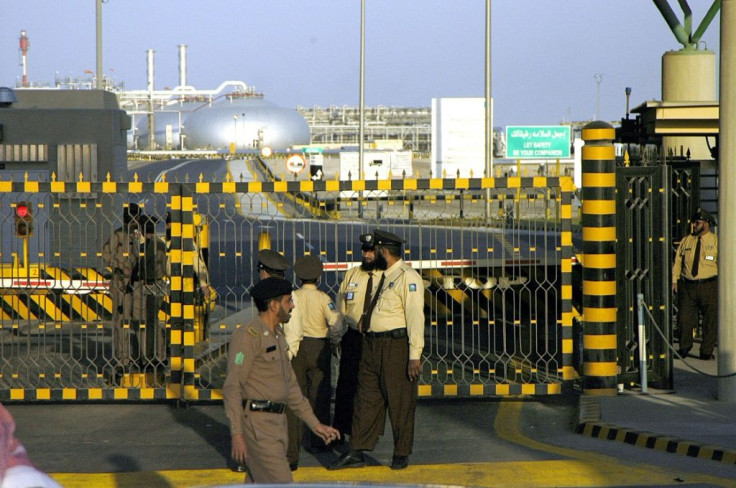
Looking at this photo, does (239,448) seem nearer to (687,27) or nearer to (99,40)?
(687,27)

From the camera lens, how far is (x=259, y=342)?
6.80 m

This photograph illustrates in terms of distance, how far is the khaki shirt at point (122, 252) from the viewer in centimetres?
1245

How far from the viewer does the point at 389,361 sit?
9.09m

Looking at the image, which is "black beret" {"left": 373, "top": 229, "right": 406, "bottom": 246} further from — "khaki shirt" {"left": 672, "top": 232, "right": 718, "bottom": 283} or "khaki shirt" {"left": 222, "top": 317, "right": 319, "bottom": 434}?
"khaki shirt" {"left": 672, "top": 232, "right": 718, "bottom": 283}

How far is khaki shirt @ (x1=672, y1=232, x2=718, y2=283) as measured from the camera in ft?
44.9

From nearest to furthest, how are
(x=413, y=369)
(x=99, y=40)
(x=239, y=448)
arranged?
(x=239, y=448) → (x=413, y=369) → (x=99, y=40)

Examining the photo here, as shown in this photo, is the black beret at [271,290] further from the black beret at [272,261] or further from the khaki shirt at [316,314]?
the khaki shirt at [316,314]

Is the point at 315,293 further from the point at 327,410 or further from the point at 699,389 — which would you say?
the point at 699,389

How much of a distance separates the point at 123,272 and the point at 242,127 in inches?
5634

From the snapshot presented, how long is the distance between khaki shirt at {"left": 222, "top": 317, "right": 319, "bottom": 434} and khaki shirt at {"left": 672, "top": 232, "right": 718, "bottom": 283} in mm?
7927

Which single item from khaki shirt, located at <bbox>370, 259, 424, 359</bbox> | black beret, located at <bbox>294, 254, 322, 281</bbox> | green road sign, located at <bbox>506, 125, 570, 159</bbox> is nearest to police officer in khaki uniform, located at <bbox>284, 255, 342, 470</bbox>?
black beret, located at <bbox>294, 254, 322, 281</bbox>

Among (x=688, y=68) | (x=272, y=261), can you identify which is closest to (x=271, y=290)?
(x=272, y=261)

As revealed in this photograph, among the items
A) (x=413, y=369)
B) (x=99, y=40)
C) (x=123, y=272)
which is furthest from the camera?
(x=99, y=40)

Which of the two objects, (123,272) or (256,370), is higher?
(123,272)
